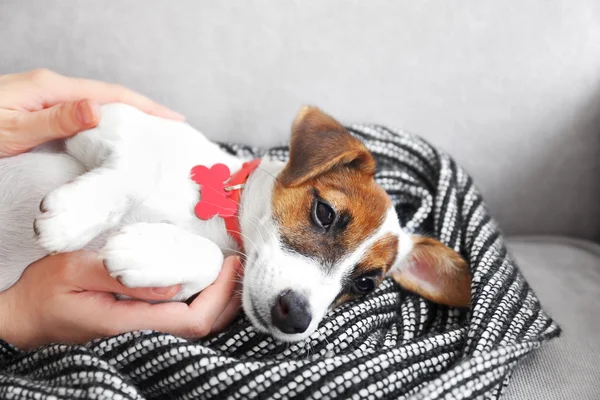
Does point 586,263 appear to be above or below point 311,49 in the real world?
below

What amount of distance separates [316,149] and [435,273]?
56 cm

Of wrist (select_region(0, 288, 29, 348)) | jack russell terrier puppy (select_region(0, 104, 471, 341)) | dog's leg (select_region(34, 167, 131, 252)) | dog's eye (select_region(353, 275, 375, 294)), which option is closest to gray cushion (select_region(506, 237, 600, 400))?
jack russell terrier puppy (select_region(0, 104, 471, 341))

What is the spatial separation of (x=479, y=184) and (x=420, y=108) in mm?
390

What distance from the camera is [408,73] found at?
202 centimetres

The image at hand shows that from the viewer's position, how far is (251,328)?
4.53 feet

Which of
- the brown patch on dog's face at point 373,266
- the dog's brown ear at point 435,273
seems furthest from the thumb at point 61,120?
the dog's brown ear at point 435,273

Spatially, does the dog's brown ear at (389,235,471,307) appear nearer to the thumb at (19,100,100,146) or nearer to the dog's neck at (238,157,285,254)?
the dog's neck at (238,157,285,254)

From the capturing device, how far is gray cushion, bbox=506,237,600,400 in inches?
56.6

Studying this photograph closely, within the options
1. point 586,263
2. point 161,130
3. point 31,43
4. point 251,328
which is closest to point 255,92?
point 161,130

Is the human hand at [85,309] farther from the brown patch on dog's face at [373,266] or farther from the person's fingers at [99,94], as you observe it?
the person's fingers at [99,94]

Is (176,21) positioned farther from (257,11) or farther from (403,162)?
(403,162)

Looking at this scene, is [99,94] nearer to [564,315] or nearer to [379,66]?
[379,66]

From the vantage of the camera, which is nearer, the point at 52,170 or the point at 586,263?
the point at 52,170

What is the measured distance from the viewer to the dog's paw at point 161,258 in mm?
1177
